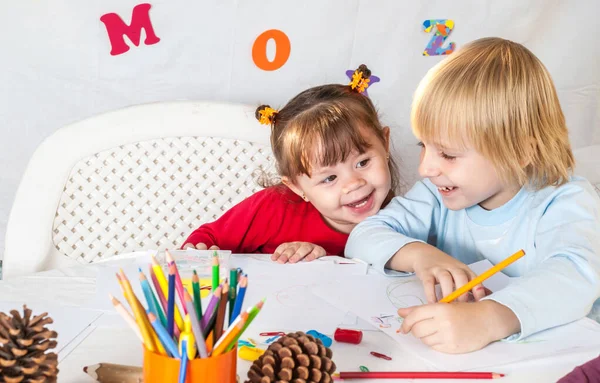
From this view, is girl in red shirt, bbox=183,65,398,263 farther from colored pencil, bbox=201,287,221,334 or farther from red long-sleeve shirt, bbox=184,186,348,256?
colored pencil, bbox=201,287,221,334

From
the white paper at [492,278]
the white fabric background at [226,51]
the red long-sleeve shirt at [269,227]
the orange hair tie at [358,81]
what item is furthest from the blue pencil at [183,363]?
the white fabric background at [226,51]

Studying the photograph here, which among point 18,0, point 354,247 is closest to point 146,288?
point 354,247

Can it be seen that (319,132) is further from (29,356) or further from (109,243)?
(29,356)

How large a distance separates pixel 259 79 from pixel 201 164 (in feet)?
1.08

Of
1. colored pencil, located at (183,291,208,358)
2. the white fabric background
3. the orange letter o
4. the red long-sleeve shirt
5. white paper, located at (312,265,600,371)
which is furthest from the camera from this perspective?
the orange letter o

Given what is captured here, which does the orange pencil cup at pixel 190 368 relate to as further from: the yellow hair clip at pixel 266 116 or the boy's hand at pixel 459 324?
the yellow hair clip at pixel 266 116

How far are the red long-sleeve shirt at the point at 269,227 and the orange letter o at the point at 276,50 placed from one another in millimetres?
472

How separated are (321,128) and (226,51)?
562mm

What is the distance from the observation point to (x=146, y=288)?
596 millimetres

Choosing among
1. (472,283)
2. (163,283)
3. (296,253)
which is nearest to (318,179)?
(296,253)

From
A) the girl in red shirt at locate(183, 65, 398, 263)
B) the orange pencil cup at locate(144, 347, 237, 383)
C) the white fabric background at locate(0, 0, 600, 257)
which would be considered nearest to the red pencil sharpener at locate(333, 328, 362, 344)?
the orange pencil cup at locate(144, 347, 237, 383)

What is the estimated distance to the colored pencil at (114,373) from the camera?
0.69 meters

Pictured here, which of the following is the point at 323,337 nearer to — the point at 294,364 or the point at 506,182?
the point at 294,364

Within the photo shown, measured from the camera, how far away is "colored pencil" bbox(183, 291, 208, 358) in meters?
0.57
